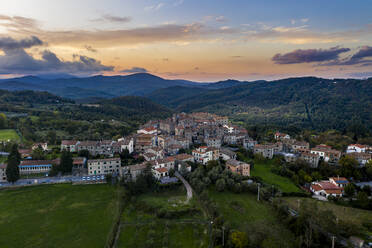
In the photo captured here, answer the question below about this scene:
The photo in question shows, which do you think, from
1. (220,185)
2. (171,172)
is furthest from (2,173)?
(220,185)

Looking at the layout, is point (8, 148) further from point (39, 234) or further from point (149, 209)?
point (149, 209)

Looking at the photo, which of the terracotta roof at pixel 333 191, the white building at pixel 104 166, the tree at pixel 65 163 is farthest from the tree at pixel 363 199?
the tree at pixel 65 163

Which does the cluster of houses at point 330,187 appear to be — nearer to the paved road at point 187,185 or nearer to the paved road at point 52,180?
the paved road at point 187,185

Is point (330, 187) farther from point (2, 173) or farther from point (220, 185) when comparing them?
point (2, 173)

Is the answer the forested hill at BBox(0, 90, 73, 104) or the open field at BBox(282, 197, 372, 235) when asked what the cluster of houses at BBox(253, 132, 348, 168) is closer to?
the open field at BBox(282, 197, 372, 235)

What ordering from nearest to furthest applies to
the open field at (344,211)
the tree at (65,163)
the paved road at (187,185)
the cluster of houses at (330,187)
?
the open field at (344,211)
the paved road at (187,185)
the cluster of houses at (330,187)
the tree at (65,163)

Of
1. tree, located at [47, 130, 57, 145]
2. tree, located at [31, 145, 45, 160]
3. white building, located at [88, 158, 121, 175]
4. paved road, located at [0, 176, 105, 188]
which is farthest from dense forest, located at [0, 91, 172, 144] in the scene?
white building, located at [88, 158, 121, 175]
